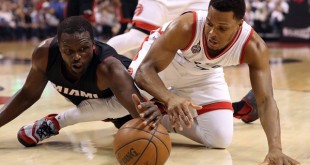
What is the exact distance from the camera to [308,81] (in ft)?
23.9

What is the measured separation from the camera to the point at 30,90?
400 cm

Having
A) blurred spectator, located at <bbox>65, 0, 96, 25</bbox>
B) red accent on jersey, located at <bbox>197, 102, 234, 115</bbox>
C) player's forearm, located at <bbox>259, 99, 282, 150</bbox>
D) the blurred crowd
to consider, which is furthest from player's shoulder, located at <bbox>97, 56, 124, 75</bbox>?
the blurred crowd

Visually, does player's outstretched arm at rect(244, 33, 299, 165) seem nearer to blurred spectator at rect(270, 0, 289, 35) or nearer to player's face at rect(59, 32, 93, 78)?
player's face at rect(59, 32, 93, 78)

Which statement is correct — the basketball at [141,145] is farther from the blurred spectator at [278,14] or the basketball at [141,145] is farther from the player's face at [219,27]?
the blurred spectator at [278,14]

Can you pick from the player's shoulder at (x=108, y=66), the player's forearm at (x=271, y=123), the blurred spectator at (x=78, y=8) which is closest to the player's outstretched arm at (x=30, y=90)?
the player's shoulder at (x=108, y=66)

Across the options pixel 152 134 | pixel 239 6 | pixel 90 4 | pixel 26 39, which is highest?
pixel 239 6

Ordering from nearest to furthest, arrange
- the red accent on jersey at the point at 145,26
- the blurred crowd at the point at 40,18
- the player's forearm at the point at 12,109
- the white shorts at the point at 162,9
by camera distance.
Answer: the player's forearm at the point at 12,109 → the white shorts at the point at 162,9 → the red accent on jersey at the point at 145,26 → the blurred crowd at the point at 40,18

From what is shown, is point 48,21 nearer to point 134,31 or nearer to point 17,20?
point 17,20

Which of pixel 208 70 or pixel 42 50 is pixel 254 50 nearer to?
pixel 208 70

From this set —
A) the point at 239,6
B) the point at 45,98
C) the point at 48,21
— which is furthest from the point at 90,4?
the point at 48,21

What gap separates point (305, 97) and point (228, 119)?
217 centimetres

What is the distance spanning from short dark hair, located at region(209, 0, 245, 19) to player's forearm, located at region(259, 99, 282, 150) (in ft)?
1.87

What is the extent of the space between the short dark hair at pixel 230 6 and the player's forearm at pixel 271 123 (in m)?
0.57

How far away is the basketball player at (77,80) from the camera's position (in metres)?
3.66
